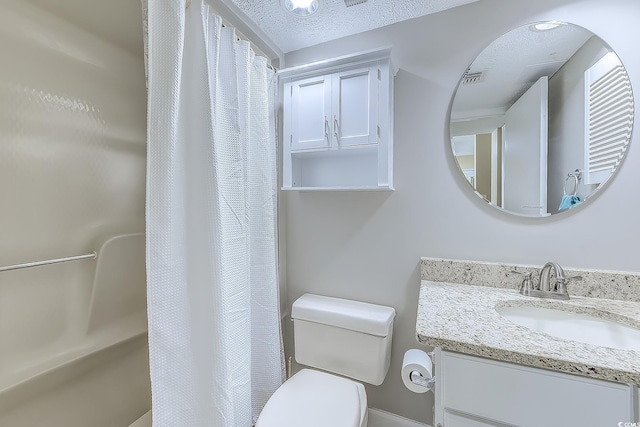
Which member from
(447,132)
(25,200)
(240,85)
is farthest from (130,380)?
(447,132)

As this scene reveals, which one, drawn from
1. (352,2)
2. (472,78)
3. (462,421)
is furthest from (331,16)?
(462,421)

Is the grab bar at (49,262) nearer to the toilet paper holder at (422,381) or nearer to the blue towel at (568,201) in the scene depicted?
the toilet paper holder at (422,381)

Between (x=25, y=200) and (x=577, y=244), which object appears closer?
(x=25, y=200)

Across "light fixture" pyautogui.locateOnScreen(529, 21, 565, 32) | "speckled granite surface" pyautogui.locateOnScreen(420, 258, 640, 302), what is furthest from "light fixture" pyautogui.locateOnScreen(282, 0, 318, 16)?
"speckled granite surface" pyautogui.locateOnScreen(420, 258, 640, 302)

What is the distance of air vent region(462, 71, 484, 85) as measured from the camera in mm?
1252

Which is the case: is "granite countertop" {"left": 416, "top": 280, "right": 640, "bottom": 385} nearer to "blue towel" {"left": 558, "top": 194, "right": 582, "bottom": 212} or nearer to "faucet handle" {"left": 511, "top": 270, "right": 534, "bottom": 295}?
"faucet handle" {"left": 511, "top": 270, "right": 534, "bottom": 295}

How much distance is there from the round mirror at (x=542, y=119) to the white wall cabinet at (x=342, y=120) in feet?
1.25

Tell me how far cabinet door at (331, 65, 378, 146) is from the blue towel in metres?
0.86

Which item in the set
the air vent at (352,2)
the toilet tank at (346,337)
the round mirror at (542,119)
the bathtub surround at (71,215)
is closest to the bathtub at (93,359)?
the bathtub surround at (71,215)

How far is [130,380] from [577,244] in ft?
6.28

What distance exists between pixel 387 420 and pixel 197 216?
1.53 m

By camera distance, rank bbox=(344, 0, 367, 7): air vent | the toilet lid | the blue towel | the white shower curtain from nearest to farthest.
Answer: the white shower curtain, the toilet lid, the blue towel, bbox=(344, 0, 367, 7): air vent

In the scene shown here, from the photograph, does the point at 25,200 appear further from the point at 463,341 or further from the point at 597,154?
the point at 597,154

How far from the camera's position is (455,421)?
745 mm
